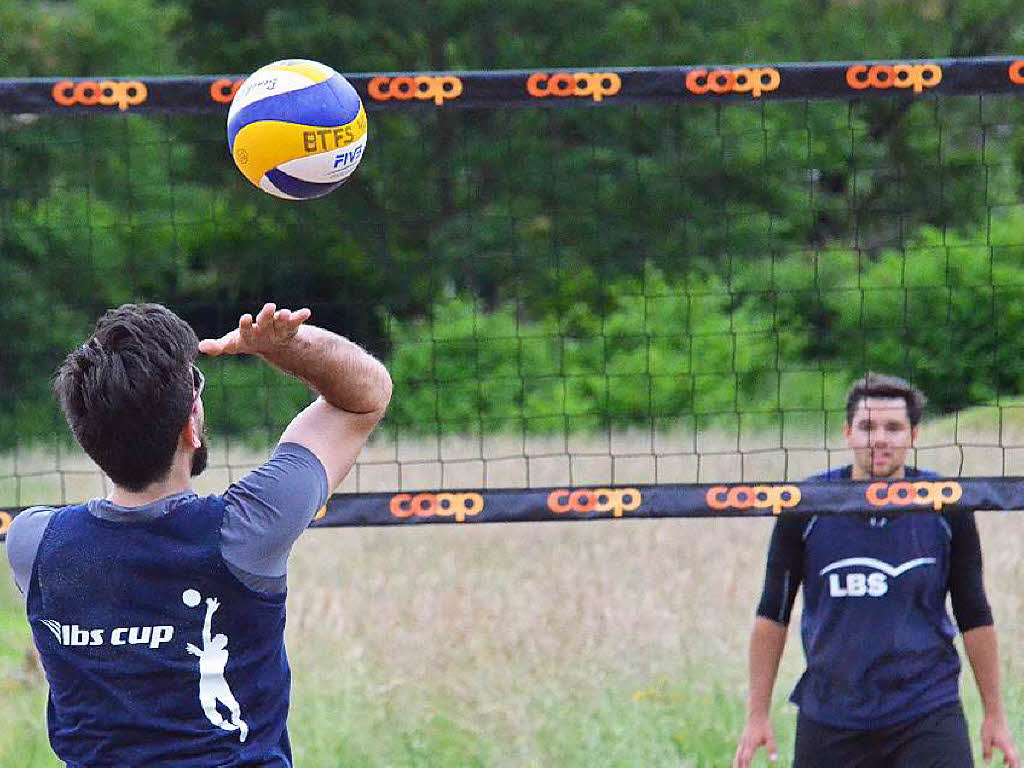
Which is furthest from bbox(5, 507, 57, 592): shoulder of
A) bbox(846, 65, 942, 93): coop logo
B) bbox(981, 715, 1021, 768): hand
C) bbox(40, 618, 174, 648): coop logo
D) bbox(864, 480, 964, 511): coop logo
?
bbox(981, 715, 1021, 768): hand

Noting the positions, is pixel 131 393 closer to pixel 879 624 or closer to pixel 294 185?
pixel 294 185

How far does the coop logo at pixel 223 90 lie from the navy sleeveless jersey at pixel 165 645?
2325 mm

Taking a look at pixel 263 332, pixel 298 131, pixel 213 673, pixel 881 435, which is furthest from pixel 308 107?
pixel 881 435

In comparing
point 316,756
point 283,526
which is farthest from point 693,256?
point 283,526

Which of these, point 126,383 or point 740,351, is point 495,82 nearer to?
point 126,383

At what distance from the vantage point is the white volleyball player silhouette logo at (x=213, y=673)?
8.74ft

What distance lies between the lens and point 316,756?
253 inches

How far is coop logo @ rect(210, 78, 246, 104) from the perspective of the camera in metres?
4.73

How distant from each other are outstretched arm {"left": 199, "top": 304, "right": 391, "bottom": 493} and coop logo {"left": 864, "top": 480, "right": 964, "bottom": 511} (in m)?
2.12

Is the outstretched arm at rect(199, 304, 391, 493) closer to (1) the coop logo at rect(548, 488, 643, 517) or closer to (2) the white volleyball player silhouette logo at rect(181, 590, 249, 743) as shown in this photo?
(2) the white volleyball player silhouette logo at rect(181, 590, 249, 743)

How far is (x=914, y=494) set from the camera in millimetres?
4562

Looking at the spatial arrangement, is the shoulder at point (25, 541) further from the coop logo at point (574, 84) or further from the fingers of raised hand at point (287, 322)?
the coop logo at point (574, 84)

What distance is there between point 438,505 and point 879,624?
1.43 metres

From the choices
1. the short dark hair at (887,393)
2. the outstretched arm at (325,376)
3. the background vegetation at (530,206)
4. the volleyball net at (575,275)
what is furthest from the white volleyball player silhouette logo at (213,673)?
the background vegetation at (530,206)
